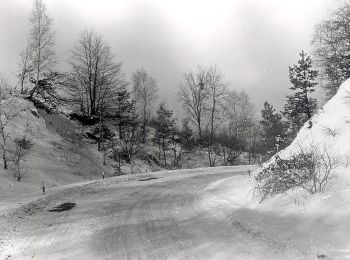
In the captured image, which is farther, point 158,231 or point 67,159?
point 67,159

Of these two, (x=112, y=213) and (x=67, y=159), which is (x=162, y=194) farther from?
(x=67, y=159)

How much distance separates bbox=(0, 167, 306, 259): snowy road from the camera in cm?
1050

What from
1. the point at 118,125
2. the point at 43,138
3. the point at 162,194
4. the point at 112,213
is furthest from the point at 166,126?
the point at 112,213

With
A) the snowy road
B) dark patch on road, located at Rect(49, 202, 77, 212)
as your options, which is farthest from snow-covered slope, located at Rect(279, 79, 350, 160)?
dark patch on road, located at Rect(49, 202, 77, 212)

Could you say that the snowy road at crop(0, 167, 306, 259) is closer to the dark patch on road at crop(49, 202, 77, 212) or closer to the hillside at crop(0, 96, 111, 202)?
the dark patch on road at crop(49, 202, 77, 212)

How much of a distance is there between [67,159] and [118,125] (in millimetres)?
18516

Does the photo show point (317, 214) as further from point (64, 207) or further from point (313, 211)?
point (64, 207)

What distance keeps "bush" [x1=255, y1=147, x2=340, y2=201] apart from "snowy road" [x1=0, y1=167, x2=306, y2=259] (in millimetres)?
2684

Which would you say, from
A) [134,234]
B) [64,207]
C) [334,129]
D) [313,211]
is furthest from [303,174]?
[64,207]

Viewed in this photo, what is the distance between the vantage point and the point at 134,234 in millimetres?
12531

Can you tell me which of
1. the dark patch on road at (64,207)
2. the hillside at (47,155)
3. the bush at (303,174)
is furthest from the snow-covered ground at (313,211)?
the hillside at (47,155)

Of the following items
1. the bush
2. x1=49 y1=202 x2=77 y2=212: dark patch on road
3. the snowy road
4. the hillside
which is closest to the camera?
the snowy road

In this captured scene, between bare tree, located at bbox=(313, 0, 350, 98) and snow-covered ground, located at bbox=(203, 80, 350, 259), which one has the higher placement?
bare tree, located at bbox=(313, 0, 350, 98)

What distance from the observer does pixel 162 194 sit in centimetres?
2144
